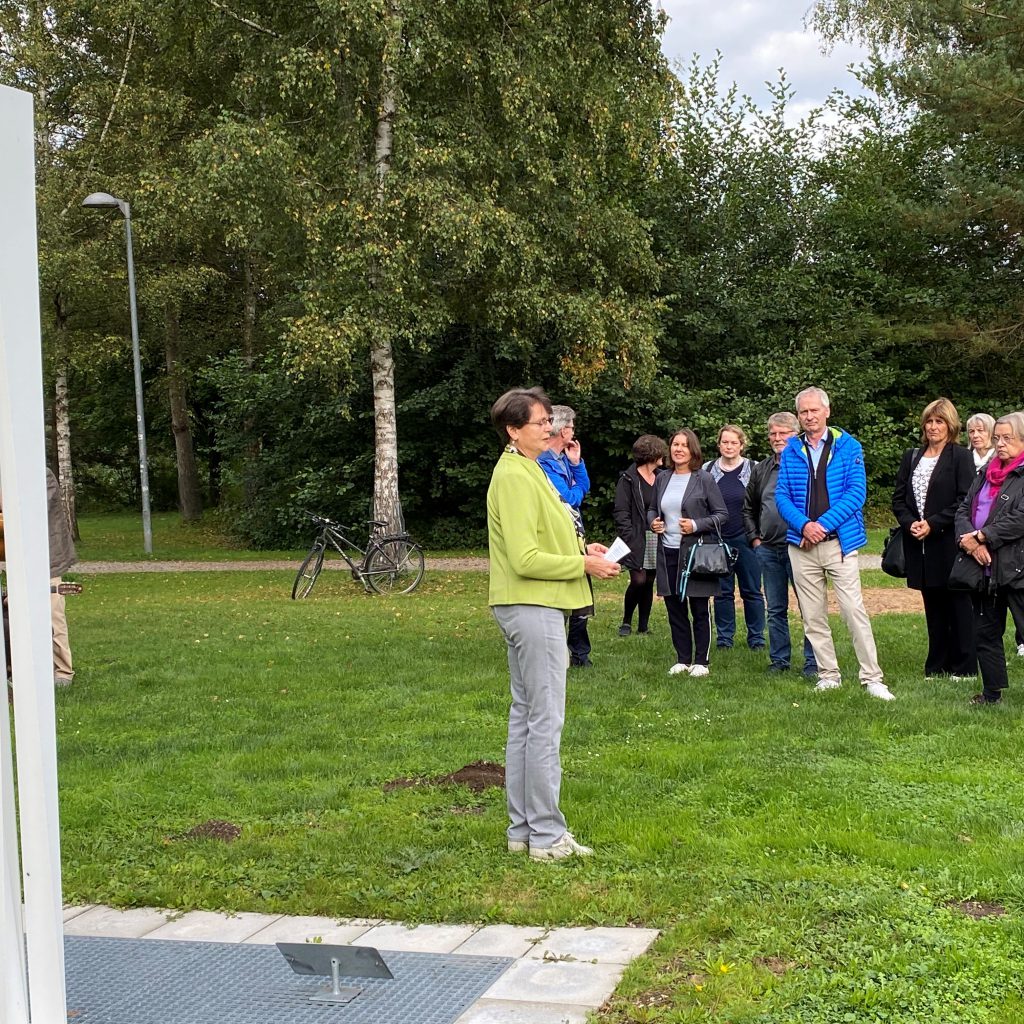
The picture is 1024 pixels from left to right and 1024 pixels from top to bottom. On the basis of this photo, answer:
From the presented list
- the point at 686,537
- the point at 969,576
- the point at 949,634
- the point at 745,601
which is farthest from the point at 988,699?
the point at 745,601

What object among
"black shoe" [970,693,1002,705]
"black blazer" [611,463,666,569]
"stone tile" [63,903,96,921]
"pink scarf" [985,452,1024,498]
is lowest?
"stone tile" [63,903,96,921]

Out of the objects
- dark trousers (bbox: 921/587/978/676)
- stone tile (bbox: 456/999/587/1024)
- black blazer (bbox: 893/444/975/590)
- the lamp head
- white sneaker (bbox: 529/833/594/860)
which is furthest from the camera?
the lamp head

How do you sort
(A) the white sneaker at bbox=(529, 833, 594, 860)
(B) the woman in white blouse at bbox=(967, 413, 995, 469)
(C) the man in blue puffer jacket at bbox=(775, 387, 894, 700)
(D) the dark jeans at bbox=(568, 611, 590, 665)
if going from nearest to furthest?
(A) the white sneaker at bbox=(529, 833, 594, 860) < (C) the man in blue puffer jacket at bbox=(775, 387, 894, 700) < (B) the woman in white blouse at bbox=(967, 413, 995, 469) < (D) the dark jeans at bbox=(568, 611, 590, 665)

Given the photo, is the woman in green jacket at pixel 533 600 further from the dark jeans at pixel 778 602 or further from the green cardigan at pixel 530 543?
the dark jeans at pixel 778 602

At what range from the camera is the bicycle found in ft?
55.9

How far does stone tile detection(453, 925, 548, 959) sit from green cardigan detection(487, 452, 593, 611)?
1.39 m

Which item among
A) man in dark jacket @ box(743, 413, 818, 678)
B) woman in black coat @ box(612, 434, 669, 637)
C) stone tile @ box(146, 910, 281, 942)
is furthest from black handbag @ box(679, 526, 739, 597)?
stone tile @ box(146, 910, 281, 942)

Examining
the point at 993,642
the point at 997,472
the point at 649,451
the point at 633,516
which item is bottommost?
the point at 993,642

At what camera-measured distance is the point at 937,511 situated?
902cm

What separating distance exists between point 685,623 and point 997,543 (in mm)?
2792

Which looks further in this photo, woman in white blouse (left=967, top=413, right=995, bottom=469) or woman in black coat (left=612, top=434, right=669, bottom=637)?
woman in black coat (left=612, top=434, right=669, bottom=637)

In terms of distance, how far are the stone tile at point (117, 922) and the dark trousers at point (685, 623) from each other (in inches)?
220

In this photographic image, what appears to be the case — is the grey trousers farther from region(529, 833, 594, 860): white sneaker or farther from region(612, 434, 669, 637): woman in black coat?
region(612, 434, 669, 637): woman in black coat

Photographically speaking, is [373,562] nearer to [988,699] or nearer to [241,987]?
[988,699]
